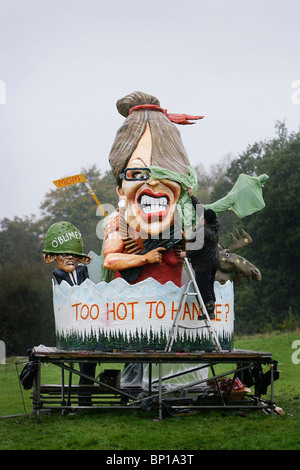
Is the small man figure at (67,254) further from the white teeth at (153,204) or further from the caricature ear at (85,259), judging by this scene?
the white teeth at (153,204)

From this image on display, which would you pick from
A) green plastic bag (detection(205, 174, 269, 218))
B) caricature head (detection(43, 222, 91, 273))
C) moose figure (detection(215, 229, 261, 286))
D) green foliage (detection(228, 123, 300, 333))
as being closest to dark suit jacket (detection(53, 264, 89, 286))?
caricature head (detection(43, 222, 91, 273))

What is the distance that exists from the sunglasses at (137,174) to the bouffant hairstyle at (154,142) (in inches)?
10.6

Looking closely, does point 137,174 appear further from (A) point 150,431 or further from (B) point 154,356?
(A) point 150,431

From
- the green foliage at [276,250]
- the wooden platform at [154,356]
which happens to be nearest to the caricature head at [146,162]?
the wooden platform at [154,356]

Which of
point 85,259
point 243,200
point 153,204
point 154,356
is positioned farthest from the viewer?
point 85,259

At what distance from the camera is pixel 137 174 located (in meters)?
13.4

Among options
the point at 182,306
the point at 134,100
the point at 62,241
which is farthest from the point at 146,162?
the point at 182,306

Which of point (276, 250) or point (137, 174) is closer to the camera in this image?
point (137, 174)

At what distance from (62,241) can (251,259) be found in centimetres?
2109

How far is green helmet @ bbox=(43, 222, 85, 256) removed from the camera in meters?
14.8

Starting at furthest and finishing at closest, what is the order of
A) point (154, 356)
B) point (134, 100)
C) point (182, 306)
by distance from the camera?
point (134, 100)
point (182, 306)
point (154, 356)

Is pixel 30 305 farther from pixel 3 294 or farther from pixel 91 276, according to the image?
pixel 91 276

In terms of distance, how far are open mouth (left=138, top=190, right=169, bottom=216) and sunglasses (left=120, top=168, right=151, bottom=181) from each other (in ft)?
0.90

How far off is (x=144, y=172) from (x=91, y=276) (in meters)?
3.22
